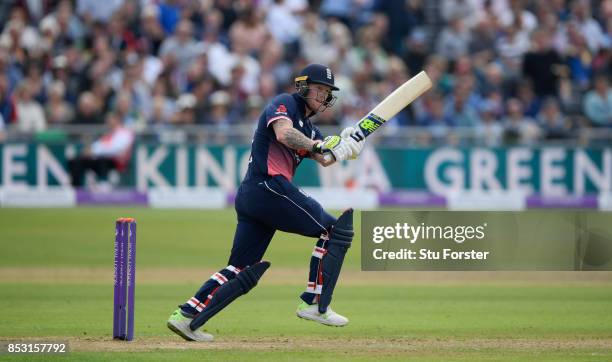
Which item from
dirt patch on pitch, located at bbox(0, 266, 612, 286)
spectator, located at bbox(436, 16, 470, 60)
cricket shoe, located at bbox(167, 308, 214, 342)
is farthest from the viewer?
spectator, located at bbox(436, 16, 470, 60)

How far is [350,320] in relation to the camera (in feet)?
36.4

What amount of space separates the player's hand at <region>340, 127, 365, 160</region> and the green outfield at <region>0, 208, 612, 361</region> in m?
1.51

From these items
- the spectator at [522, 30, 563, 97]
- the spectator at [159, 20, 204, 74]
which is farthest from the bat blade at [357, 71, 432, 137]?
the spectator at [522, 30, 563, 97]

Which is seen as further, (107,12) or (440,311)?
(107,12)

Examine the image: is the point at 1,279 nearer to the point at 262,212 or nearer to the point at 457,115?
the point at 262,212

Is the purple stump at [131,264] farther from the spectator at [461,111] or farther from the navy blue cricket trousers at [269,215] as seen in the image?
the spectator at [461,111]

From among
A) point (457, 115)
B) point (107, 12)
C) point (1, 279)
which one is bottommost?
point (1, 279)

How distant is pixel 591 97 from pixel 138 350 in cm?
1479

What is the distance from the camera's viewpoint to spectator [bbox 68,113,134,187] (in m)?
19.4

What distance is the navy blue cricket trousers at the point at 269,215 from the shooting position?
29.7 feet

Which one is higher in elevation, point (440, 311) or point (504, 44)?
point (504, 44)

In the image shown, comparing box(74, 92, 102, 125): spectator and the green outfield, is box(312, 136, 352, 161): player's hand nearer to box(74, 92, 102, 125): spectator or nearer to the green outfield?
the green outfield

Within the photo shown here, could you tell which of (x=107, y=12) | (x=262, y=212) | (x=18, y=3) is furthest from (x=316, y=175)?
(x=262, y=212)

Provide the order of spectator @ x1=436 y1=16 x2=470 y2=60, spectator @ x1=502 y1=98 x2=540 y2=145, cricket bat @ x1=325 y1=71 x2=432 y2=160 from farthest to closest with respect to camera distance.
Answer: spectator @ x1=436 y1=16 x2=470 y2=60 → spectator @ x1=502 y1=98 x2=540 y2=145 → cricket bat @ x1=325 y1=71 x2=432 y2=160
